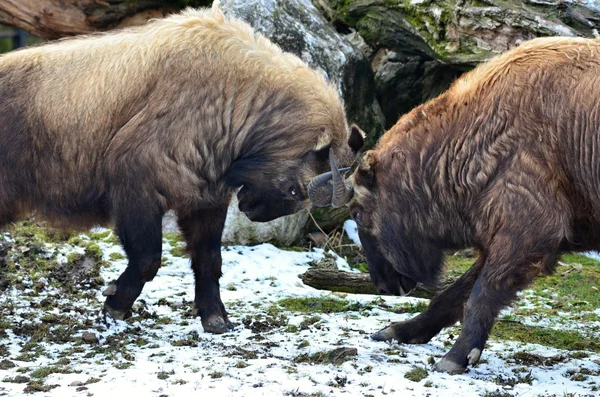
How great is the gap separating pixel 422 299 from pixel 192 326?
5.88 feet

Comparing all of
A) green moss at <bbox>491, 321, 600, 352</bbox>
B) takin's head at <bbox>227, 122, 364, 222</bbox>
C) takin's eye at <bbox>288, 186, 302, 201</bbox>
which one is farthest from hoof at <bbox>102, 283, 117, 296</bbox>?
green moss at <bbox>491, 321, 600, 352</bbox>

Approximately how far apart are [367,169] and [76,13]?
4.62 meters

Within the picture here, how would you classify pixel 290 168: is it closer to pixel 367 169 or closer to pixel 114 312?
pixel 367 169

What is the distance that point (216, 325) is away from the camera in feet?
19.8

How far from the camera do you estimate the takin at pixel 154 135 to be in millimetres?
5742

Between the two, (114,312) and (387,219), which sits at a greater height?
(387,219)

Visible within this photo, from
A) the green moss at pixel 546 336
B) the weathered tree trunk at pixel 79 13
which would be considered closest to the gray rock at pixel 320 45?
the weathered tree trunk at pixel 79 13

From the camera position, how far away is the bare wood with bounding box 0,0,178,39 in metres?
9.16

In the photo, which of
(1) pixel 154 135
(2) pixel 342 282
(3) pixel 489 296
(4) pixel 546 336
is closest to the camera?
(3) pixel 489 296

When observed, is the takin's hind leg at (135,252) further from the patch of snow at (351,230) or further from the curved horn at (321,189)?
the patch of snow at (351,230)

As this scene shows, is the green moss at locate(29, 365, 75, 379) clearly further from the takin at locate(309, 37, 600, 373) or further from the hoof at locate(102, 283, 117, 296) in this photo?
the takin at locate(309, 37, 600, 373)

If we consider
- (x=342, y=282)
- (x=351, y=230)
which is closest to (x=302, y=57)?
(x=351, y=230)

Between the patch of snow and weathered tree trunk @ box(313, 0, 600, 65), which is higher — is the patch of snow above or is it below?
below

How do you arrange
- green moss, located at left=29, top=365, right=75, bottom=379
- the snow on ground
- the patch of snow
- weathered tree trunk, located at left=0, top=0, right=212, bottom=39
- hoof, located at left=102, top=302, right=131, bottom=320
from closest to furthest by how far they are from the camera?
1. the snow on ground
2. green moss, located at left=29, top=365, right=75, bottom=379
3. hoof, located at left=102, top=302, right=131, bottom=320
4. the patch of snow
5. weathered tree trunk, located at left=0, top=0, right=212, bottom=39
